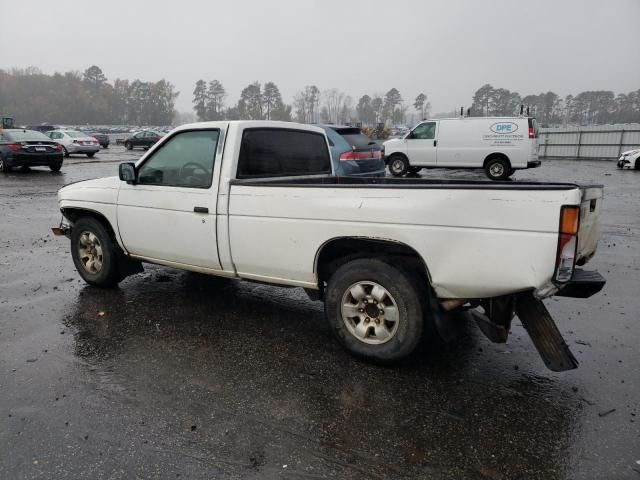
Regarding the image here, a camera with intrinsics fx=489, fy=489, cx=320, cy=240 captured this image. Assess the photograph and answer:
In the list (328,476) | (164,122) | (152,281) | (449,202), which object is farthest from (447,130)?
(164,122)

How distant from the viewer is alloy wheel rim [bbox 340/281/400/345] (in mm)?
3576

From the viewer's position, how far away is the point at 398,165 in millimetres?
18484

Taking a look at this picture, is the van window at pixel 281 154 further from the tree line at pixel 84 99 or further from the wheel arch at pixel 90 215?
the tree line at pixel 84 99

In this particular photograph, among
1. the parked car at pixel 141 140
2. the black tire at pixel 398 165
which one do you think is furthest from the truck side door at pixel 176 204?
the parked car at pixel 141 140

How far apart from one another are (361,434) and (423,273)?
128cm

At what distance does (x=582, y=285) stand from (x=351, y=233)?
5.07ft

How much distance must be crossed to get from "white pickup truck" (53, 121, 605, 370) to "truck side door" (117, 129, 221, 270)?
13 mm

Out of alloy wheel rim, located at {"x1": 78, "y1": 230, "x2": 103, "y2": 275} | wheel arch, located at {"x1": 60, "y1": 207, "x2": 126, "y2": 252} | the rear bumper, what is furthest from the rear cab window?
the rear bumper

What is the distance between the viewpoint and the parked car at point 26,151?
59.1 feet

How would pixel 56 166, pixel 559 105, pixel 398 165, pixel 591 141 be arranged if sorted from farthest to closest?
pixel 559 105 < pixel 591 141 < pixel 56 166 < pixel 398 165

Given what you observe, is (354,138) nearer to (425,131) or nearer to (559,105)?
(425,131)

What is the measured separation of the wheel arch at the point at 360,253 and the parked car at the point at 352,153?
19.0 feet

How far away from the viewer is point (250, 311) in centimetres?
486

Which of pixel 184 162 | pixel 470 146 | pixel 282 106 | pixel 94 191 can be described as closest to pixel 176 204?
pixel 184 162
